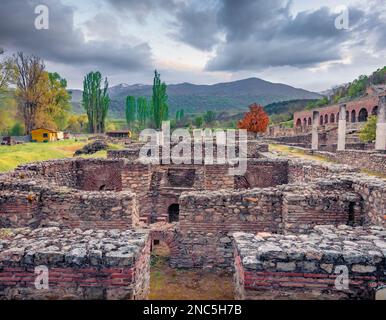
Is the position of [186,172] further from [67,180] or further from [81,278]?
[81,278]

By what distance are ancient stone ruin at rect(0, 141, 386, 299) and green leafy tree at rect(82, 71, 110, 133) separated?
4386 cm

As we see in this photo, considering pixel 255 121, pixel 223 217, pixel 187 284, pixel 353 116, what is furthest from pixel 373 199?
pixel 353 116

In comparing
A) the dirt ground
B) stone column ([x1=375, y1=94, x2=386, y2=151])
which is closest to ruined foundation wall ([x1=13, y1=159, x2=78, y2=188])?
the dirt ground

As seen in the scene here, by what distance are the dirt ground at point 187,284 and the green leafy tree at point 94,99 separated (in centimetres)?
5106

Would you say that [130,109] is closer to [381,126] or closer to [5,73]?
[5,73]

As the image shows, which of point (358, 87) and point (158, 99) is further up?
point (358, 87)

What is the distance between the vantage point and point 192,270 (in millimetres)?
6234

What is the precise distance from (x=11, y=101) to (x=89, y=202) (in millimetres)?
37331

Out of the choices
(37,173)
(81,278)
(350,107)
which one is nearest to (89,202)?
(81,278)

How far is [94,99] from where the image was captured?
52.8 metres

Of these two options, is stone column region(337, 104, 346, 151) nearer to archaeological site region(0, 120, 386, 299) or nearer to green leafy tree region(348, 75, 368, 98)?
archaeological site region(0, 120, 386, 299)

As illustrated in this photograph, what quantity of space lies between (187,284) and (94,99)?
5235cm

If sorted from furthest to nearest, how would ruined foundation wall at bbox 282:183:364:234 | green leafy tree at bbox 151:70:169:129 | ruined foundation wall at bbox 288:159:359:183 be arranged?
green leafy tree at bbox 151:70:169:129, ruined foundation wall at bbox 288:159:359:183, ruined foundation wall at bbox 282:183:364:234

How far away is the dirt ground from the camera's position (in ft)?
17.5
